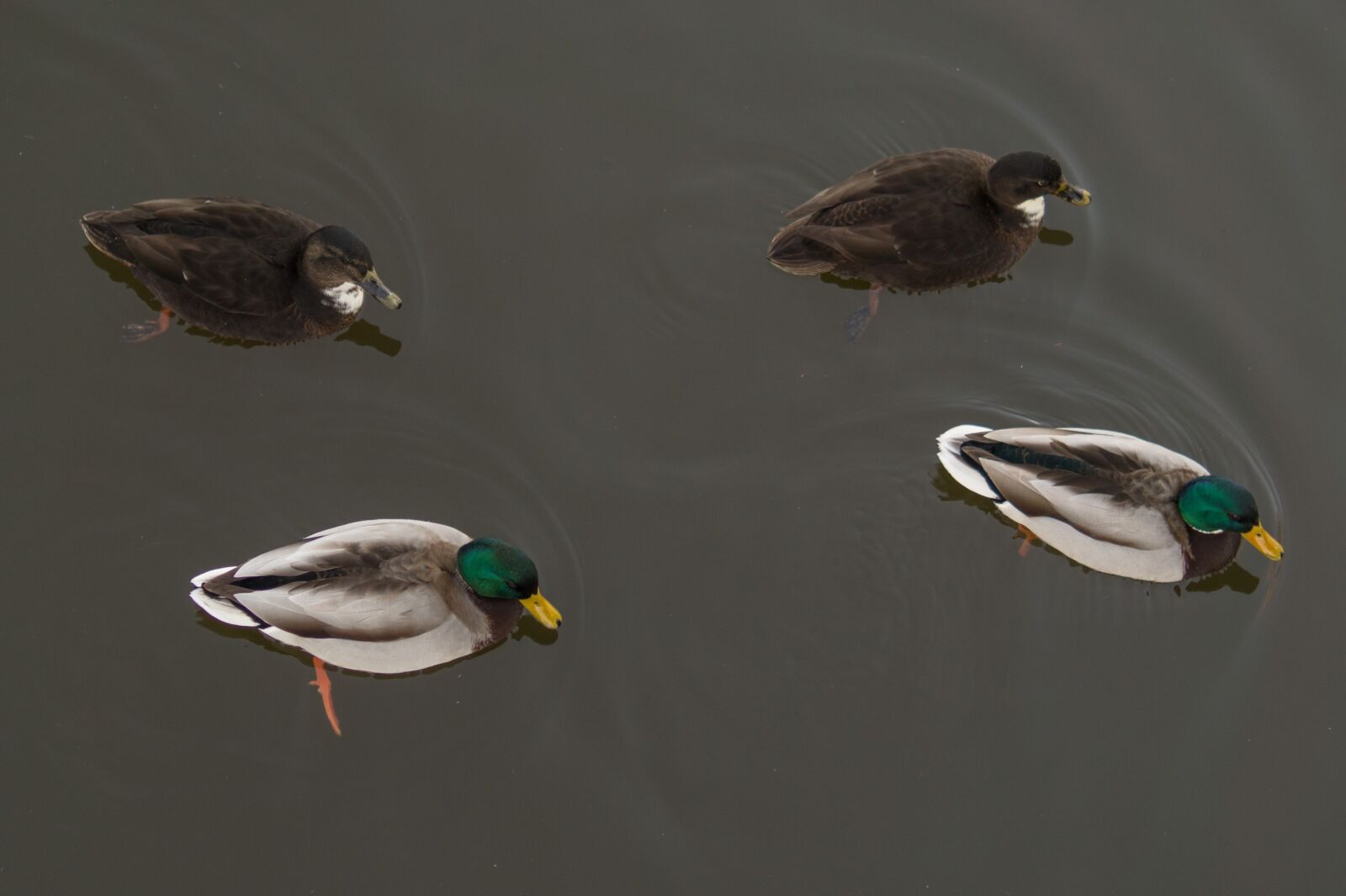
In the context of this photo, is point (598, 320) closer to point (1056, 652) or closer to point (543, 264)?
point (543, 264)

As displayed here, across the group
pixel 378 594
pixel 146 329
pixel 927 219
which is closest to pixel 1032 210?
pixel 927 219

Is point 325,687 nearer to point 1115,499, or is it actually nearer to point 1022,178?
point 1115,499

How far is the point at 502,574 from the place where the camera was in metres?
5.07

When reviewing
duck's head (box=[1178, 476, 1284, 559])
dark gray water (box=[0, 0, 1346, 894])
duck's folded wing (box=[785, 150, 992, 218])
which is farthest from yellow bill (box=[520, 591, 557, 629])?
duck's head (box=[1178, 476, 1284, 559])

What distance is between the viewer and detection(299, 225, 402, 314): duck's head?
5449 mm

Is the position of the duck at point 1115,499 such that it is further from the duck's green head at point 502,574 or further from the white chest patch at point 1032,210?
the duck's green head at point 502,574

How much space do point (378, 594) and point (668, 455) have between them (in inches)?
60.4

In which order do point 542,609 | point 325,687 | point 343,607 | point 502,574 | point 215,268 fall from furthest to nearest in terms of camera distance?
point 215,268 → point 325,687 → point 542,609 → point 502,574 → point 343,607

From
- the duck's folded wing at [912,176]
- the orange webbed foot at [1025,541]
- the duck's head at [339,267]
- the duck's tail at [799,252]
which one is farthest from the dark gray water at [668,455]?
the duck's folded wing at [912,176]

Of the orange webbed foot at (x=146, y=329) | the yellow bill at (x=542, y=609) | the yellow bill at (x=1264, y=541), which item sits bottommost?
the yellow bill at (x=542, y=609)

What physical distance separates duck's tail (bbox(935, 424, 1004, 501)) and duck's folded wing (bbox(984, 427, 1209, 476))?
0.38ft

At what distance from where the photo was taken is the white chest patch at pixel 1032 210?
598 centimetres

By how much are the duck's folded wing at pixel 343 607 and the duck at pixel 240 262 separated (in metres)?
1.31

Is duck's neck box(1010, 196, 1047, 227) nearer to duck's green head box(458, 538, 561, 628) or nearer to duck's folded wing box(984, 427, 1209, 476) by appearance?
duck's folded wing box(984, 427, 1209, 476)
